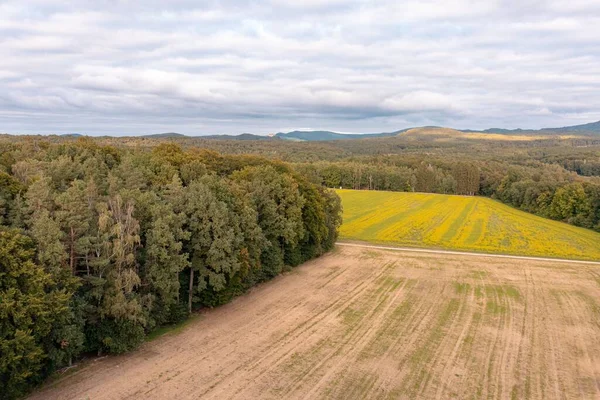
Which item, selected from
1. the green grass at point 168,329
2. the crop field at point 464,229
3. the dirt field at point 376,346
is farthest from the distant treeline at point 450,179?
the green grass at point 168,329

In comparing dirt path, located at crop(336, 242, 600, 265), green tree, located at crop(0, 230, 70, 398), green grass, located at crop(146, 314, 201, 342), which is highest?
green tree, located at crop(0, 230, 70, 398)

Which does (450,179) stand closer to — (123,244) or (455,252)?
(455,252)

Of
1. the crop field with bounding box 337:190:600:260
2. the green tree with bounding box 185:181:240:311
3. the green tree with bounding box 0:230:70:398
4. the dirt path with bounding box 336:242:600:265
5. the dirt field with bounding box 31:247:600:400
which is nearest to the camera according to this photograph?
the green tree with bounding box 0:230:70:398

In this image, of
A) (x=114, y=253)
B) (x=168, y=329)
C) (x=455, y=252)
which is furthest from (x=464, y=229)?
(x=114, y=253)

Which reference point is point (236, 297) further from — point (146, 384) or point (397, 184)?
point (397, 184)

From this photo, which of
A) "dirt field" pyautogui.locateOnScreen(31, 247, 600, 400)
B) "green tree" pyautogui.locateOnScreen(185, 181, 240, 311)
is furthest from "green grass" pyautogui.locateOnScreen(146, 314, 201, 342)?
"green tree" pyautogui.locateOnScreen(185, 181, 240, 311)

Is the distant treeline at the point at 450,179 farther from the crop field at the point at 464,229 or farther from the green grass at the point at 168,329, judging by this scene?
the green grass at the point at 168,329

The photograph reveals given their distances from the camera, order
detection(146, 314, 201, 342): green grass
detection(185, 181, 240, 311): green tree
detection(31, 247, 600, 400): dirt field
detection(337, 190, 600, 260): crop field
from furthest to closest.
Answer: detection(337, 190, 600, 260): crop field
detection(185, 181, 240, 311): green tree
detection(146, 314, 201, 342): green grass
detection(31, 247, 600, 400): dirt field

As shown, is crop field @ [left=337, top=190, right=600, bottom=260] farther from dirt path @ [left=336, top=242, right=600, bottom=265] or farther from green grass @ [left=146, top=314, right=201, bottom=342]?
green grass @ [left=146, top=314, right=201, bottom=342]
